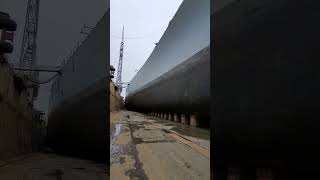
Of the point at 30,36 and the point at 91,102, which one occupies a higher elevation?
the point at 30,36

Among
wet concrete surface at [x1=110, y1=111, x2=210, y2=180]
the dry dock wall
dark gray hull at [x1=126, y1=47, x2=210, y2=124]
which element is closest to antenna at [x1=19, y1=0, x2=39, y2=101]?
the dry dock wall

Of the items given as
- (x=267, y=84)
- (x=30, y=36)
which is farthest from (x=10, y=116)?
(x=30, y=36)

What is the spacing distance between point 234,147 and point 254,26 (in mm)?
923

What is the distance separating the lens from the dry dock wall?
8.74 metres

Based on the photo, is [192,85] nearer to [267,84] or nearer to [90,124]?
[90,124]

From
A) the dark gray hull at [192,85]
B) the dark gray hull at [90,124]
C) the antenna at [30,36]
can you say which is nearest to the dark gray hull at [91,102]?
the dark gray hull at [90,124]

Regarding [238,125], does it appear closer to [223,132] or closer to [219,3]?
[223,132]

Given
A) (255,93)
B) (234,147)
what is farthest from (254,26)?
(234,147)

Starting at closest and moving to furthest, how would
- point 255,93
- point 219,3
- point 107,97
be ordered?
1. point 255,93
2. point 219,3
3. point 107,97

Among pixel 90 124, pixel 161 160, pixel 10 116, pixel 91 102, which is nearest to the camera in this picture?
pixel 161 160

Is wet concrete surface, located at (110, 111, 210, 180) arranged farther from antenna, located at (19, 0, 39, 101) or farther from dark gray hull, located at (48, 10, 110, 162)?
antenna, located at (19, 0, 39, 101)

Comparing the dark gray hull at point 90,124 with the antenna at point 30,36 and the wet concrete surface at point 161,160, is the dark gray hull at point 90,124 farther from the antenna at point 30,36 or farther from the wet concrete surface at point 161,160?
the antenna at point 30,36

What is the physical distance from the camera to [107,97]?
656 cm

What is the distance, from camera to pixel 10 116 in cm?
994
